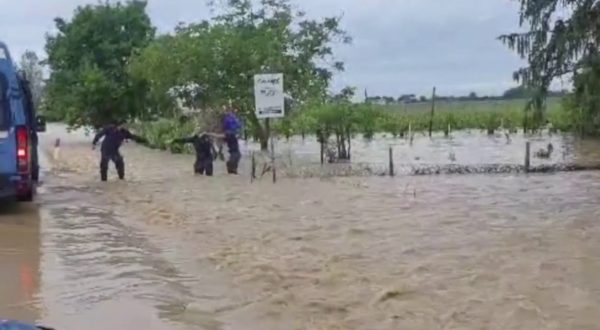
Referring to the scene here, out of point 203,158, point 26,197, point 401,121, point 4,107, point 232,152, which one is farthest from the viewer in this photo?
point 401,121

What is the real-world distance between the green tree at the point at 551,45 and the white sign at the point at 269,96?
14.9 feet

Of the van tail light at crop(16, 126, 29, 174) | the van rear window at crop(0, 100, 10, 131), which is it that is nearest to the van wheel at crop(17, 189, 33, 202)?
the van tail light at crop(16, 126, 29, 174)

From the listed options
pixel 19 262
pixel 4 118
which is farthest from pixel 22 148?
pixel 19 262

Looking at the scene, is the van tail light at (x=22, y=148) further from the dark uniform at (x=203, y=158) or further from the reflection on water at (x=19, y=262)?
the dark uniform at (x=203, y=158)

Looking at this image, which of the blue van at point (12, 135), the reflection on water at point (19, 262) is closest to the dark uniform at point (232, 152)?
the reflection on water at point (19, 262)

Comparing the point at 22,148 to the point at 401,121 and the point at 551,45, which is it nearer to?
the point at 551,45

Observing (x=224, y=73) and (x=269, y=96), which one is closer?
(x=269, y=96)

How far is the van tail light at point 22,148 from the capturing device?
14906 mm

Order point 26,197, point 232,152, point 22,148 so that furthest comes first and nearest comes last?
1. point 232,152
2. point 26,197
3. point 22,148

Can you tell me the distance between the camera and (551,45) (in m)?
16.8

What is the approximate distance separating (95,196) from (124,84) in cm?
2953

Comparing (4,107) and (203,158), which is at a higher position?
(4,107)

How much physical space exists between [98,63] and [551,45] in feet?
116

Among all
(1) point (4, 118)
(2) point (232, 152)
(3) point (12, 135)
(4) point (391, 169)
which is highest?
(1) point (4, 118)
